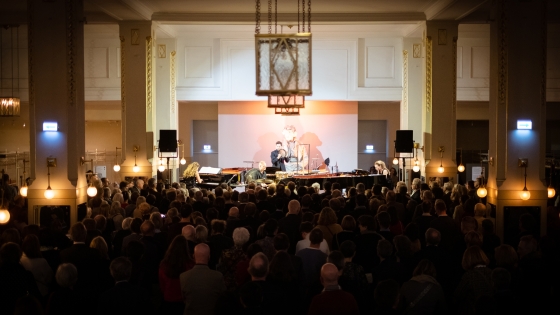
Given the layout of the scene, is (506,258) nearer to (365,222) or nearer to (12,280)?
(365,222)

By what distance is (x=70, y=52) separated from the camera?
42.2 ft

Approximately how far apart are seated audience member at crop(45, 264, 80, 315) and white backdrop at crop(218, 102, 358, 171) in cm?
1863

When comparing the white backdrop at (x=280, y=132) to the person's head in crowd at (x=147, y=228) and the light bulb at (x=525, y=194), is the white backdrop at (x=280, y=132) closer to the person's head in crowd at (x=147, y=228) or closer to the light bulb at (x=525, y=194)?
the light bulb at (x=525, y=194)

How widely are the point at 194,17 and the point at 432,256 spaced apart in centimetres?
1305

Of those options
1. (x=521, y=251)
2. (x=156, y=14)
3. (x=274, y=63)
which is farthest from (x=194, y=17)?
→ (x=521, y=251)

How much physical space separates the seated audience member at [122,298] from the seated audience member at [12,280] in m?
0.96

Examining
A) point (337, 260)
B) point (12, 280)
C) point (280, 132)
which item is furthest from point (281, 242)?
point (280, 132)

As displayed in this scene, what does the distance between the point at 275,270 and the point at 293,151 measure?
17.2 metres

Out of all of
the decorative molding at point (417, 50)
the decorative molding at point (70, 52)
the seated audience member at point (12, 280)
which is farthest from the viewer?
the decorative molding at point (417, 50)

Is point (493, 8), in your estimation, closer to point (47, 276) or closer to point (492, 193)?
point (492, 193)

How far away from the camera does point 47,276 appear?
6926 millimetres

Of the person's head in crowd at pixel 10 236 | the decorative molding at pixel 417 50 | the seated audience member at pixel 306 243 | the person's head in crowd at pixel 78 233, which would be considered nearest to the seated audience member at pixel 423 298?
the seated audience member at pixel 306 243

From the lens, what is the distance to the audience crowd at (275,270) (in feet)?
18.3

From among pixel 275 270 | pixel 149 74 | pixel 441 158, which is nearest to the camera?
pixel 275 270
